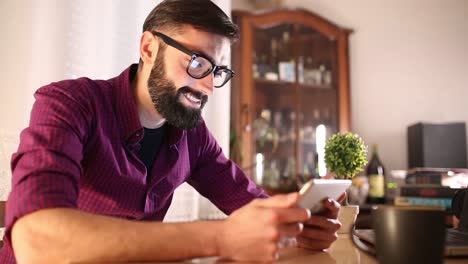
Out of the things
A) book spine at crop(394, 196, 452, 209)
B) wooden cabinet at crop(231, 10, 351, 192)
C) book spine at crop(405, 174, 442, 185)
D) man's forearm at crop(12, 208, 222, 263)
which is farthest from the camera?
wooden cabinet at crop(231, 10, 351, 192)

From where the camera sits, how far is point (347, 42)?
9.39ft

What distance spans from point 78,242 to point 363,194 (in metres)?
2.24

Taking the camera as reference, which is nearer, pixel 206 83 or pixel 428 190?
pixel 206 83

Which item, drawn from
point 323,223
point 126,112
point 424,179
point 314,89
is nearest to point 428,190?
point 424,179

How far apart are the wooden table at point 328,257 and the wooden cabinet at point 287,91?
1633 millimetres

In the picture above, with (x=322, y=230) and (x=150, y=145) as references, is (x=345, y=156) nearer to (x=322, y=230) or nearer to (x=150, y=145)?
(x=322, y=230)

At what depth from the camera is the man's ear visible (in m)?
1.04

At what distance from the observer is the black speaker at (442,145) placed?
2531mm

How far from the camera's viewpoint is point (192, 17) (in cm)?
98

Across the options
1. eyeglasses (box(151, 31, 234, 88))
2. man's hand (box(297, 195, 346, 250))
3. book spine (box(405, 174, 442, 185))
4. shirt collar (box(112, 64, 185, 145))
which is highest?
eyeglasses (box(151, 31, 234, 88))

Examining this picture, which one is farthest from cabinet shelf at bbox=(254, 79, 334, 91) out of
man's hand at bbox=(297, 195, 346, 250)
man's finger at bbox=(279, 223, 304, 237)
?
man's finger at bbox=(279, 223, 304, 237)

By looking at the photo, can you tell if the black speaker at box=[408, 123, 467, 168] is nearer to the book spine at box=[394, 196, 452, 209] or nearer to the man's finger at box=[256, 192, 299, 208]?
the book spine at box=[394, 196, 452, 209]

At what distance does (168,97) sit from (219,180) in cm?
31

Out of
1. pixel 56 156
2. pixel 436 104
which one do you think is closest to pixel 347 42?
pixel 436 104
